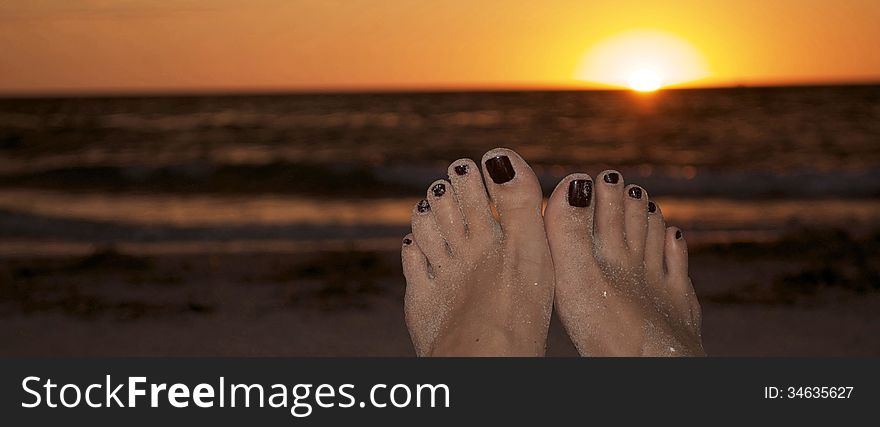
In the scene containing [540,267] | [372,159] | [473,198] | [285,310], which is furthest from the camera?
[372,159]

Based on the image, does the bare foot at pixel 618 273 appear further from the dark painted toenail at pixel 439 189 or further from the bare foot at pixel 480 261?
the dark painted toenail at pixel 439 189

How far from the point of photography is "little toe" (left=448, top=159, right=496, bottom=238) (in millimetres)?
2459

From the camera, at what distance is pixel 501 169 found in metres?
2.37

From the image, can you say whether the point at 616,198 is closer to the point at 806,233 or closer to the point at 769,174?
the point at 806,233

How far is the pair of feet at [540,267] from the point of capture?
2.17m

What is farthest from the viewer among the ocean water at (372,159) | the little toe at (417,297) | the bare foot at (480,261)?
the ocean water at (372,159)

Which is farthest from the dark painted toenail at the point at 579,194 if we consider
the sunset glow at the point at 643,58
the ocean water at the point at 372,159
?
the sunset glow at the point at 643,58

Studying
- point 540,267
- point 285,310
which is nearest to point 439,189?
point 540,267

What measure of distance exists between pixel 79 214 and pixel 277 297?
102 inches

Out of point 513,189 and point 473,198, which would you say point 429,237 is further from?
point 513,189

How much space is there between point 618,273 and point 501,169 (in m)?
0.42

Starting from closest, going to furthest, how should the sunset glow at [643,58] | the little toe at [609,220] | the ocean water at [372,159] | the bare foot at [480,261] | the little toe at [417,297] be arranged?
the bare foot at [480,261]
the little toe at [417,297]
the little toe at [609,220]
the ocean water at [372,159]
the sunset glow at [643,58]

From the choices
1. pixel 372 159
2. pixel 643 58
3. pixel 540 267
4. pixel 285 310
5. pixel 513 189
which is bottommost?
pixel 285 310

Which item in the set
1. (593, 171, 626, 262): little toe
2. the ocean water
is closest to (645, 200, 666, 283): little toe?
(593, 171, 626, 262): little toe
